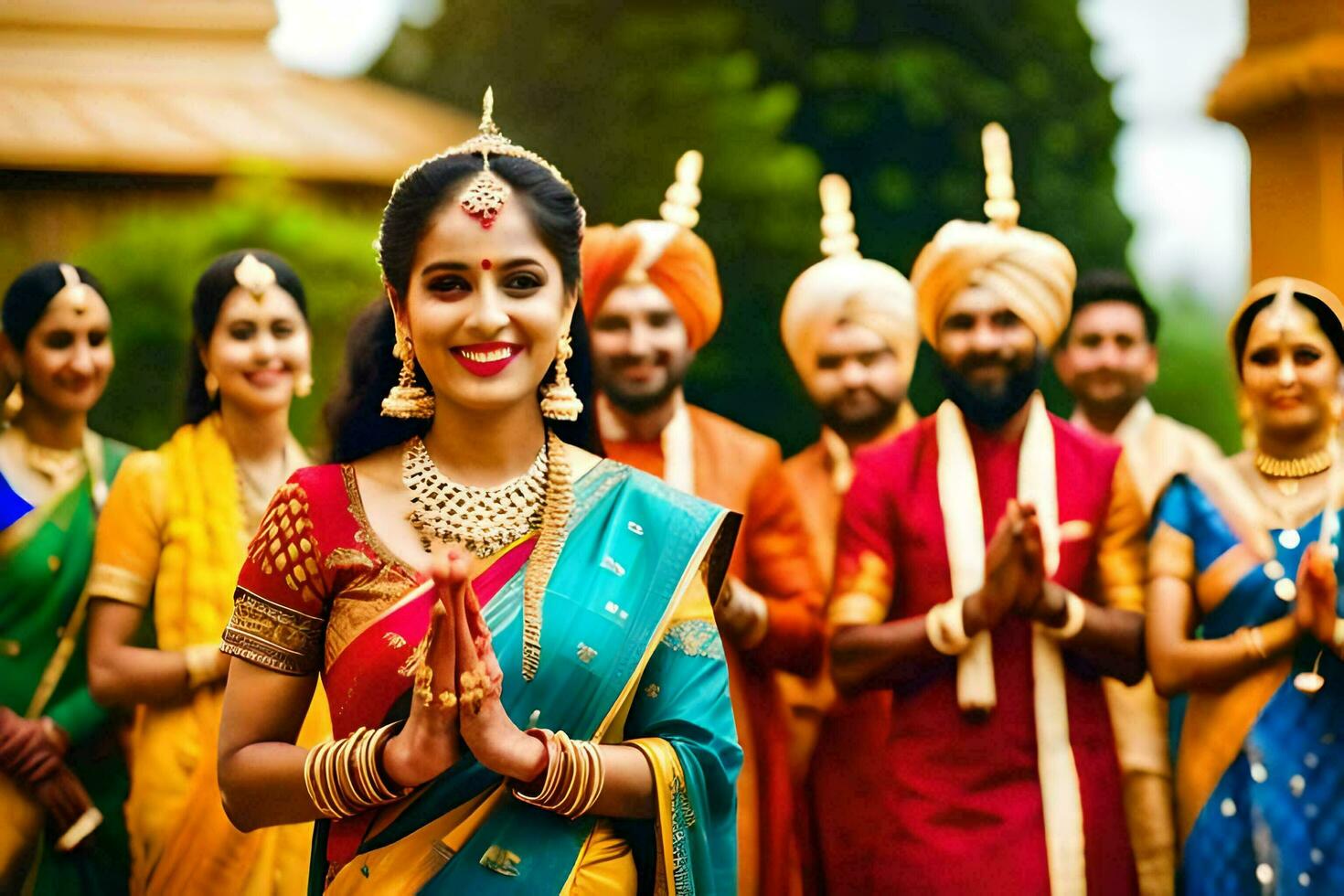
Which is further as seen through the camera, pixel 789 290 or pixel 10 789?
pixel 789 290

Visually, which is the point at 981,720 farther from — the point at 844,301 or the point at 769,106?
the point at 769,106

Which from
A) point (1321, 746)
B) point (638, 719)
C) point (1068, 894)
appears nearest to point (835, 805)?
point (1068, 894)

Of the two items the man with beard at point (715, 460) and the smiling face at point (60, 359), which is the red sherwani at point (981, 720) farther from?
the smiling face at point (60, 359)

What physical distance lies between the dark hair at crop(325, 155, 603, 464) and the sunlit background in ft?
6.16

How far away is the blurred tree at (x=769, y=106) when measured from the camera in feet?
16.9

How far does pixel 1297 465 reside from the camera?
14.4ft

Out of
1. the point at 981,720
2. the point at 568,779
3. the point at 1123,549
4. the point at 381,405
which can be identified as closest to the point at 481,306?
the point at 381,405

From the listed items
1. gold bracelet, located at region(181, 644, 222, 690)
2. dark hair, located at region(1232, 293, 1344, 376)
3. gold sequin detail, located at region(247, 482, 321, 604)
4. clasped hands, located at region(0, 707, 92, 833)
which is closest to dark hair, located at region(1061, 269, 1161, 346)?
dark hair, located at region(1232, 293, 1344, 376)

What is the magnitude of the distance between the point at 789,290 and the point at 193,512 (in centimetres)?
181

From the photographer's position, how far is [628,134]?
206 inches

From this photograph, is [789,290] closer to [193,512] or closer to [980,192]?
[980,192]

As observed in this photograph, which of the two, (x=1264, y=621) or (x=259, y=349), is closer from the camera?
(x=1264, y=621)

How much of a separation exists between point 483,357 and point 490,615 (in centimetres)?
44

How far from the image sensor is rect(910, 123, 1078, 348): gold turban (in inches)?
183
